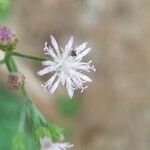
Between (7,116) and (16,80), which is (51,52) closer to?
(16,80)

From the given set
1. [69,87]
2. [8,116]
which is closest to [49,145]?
[69,87]

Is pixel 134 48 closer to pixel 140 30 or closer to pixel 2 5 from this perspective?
pixel 140 30

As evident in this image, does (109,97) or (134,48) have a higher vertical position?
(134,48)

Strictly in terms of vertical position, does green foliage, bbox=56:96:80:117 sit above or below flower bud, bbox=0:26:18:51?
above

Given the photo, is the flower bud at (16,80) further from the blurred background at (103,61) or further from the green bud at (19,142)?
the blurred background at (103,61)

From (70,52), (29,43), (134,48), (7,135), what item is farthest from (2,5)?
(134,48)

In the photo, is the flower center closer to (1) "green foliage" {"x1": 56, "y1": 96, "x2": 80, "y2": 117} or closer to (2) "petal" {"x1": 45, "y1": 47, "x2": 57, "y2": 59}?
(2) "petal" {"x1": 45, "y1": 47, "x2": 57, "y2": 59}

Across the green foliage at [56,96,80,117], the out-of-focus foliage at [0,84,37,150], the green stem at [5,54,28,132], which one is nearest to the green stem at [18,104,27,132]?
the green stem at [5,54,28,132]
